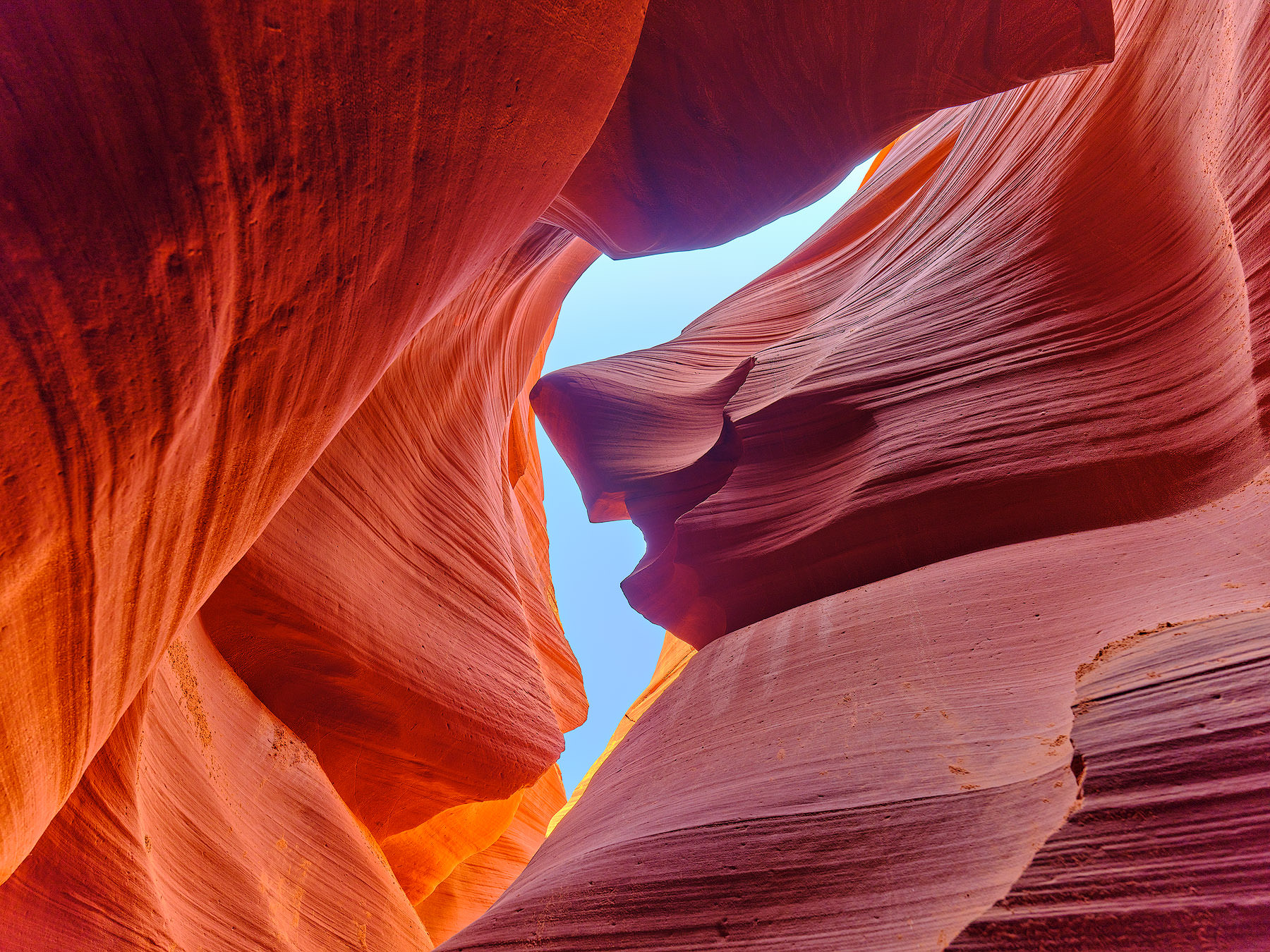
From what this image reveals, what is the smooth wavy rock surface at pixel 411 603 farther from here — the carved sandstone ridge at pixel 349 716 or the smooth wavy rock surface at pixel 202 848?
the smooth wavy rock surface at pixel 202 848

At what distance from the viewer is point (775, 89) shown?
420 centimetres

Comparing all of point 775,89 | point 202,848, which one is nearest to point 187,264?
point 202,848

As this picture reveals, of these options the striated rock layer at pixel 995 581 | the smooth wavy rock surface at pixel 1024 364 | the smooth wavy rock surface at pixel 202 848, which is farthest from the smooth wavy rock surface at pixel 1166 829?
the smooth wavy rock surface at pixel 202 848

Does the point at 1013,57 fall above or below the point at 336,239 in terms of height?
above

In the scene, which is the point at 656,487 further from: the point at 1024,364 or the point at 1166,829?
the point at 1166,829

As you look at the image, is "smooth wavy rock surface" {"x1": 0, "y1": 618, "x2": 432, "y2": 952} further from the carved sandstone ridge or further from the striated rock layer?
the striated rock layer

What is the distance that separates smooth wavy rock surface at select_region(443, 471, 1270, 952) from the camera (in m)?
1.88

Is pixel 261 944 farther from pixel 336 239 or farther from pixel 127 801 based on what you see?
pixel 336 239

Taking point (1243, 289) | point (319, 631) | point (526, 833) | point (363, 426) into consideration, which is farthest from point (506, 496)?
point (1243, 289)

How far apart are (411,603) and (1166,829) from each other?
3856 mm

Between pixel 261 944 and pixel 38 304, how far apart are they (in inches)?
109

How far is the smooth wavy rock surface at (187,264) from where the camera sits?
1.27 metres

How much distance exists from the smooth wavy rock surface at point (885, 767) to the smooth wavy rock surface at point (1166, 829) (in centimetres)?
4

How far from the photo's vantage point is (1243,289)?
9.60 feet
